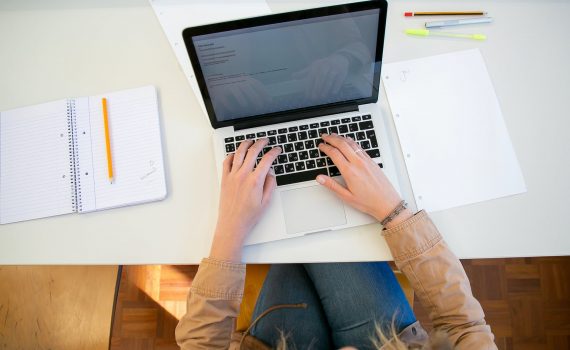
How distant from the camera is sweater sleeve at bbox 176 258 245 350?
0.61 m

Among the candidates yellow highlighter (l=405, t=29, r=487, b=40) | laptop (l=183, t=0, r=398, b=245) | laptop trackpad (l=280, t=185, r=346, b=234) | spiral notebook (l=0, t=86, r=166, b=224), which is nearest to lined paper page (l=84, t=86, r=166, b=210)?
spiral notebook (l=0, t=86, r=166, b=224)

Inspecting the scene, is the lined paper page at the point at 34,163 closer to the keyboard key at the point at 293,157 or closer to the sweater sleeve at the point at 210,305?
the sweater sleeve at the point at 210,305

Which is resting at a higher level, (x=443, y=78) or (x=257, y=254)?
(x=443, y=78)

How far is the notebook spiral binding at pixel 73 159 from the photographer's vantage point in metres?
0.69

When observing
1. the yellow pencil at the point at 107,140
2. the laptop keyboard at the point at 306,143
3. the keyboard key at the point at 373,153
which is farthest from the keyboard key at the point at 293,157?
the yellow pencil at the point at 107,140

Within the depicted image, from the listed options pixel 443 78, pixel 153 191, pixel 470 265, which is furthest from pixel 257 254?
pixel 470 265

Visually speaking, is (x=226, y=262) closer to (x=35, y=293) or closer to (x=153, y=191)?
(x=153, y=191)

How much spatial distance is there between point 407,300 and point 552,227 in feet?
1.07

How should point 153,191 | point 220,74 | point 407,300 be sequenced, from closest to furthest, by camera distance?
point 220,74, point 153,191, point 407,300

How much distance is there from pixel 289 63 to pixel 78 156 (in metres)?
0.46

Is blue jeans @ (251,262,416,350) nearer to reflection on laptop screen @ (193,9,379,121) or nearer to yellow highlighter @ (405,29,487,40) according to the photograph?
reflection on laptop screen @ (193,9,379,121)

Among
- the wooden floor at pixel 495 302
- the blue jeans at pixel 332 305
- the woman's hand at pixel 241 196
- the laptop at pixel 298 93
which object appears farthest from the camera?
the wooden floor at pixel 495 302

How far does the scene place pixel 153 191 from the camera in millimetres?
687

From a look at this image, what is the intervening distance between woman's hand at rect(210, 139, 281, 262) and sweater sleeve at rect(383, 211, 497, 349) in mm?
232
